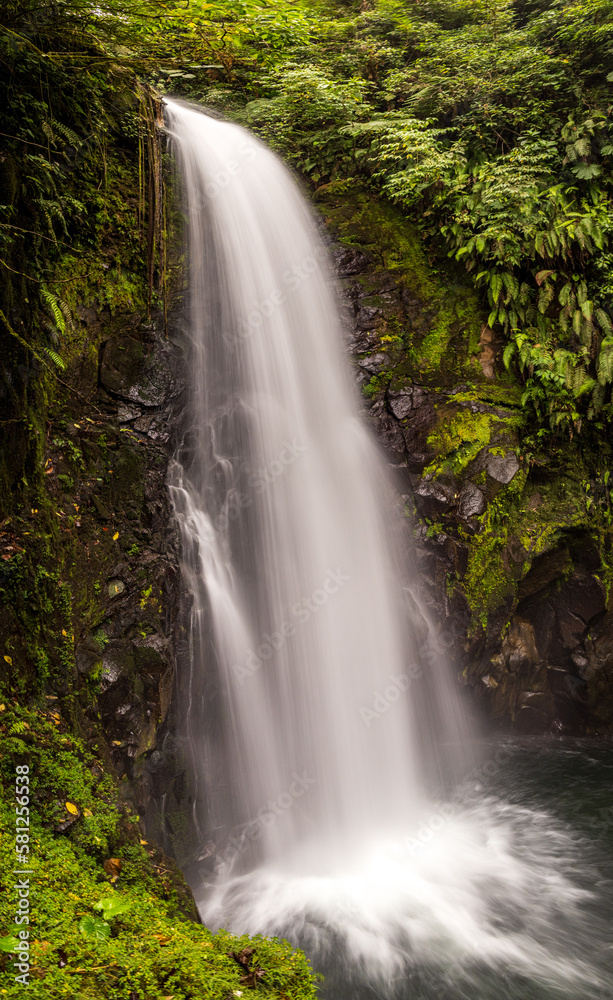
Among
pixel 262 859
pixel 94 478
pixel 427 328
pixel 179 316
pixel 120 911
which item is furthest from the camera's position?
pixel 427 328

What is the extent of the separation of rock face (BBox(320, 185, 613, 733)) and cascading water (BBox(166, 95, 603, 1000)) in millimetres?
482

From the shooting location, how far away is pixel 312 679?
691cm

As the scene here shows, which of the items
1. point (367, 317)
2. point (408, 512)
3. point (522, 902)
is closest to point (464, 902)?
point (522, 902)

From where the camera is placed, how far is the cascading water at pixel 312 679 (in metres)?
5.17

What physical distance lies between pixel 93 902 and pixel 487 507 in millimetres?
6355

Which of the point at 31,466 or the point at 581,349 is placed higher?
the point at 581,349

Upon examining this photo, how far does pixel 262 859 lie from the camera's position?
238 inches

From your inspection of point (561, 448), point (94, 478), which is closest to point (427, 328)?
point (561, 448)

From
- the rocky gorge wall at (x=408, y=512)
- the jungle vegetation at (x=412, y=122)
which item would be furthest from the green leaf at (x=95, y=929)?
the jungle vegetation at (x=412, y=122)

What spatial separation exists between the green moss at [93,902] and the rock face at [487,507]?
5093mm

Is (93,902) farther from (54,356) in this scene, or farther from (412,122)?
(412,122)

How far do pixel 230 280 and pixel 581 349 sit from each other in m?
5.19

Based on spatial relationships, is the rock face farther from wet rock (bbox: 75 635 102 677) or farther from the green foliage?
wet rock (bbox: 75 635 102 677)

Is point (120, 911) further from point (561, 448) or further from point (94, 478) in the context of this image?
point (561, 448)
